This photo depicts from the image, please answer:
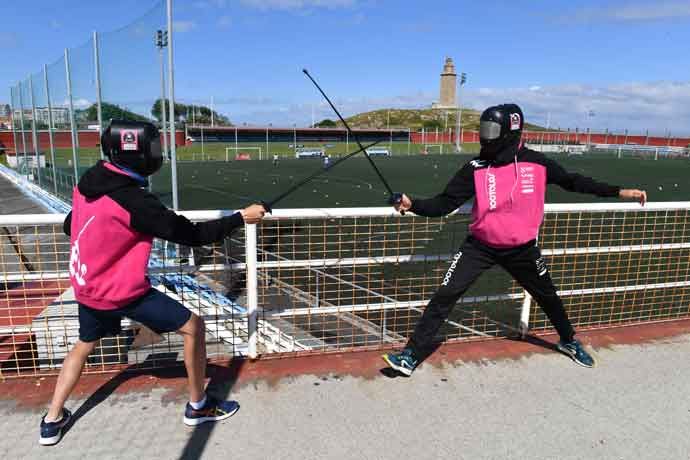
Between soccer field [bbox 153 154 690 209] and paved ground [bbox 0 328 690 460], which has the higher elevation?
paved ground [bbox 0 328 690 460]

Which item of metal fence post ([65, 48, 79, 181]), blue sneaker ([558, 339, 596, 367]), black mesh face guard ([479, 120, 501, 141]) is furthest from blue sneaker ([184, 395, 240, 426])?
metal fence post ([65, 48, 79, 181])

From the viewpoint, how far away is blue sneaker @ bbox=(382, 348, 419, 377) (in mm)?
3312

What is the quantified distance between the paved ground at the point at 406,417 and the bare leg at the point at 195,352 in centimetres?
22

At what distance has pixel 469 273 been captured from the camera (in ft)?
10.9

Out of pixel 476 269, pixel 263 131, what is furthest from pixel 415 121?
pixel 476 269

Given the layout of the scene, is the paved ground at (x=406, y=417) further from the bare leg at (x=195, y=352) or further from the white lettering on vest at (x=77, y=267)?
the white lettering on vest at (x=77, y=267)

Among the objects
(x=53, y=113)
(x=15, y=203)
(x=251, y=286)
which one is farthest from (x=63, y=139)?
(x=251, y=286)

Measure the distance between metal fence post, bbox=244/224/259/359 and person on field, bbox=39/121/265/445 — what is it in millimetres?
660

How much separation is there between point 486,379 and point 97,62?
1279 cm

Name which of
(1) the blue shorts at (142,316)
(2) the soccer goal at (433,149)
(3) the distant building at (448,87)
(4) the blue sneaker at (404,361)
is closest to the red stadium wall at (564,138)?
(2) the soccer goal at (433,149)

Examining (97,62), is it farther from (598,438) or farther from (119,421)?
(598,438)

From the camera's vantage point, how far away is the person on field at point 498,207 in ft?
10.3

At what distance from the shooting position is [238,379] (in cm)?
326

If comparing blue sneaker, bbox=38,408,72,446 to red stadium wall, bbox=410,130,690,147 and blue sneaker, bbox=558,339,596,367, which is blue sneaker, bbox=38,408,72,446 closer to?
blue sneaker, bbox=558,339,596,367
